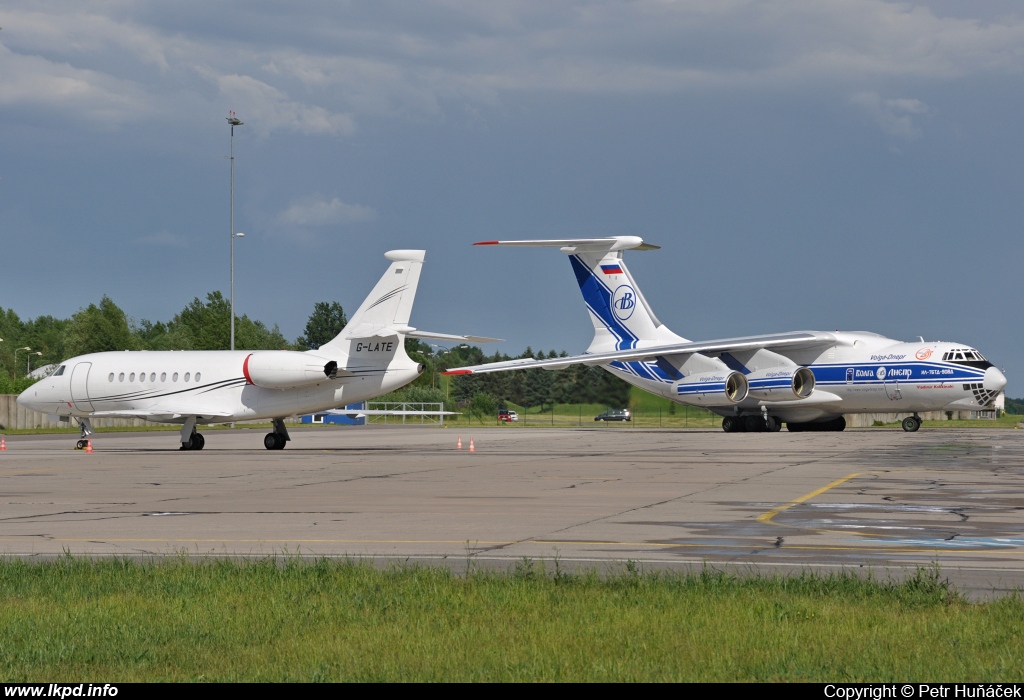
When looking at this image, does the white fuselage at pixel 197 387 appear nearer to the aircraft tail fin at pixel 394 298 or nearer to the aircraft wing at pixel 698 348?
the aircraft tail fin at pixel 394 298

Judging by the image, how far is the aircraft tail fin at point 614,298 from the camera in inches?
2250

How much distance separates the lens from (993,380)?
47.5m

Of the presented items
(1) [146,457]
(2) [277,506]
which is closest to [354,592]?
(2) [277,506]

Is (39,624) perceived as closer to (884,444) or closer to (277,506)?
(277,506)

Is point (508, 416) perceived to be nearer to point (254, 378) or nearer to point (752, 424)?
point (752, 424)

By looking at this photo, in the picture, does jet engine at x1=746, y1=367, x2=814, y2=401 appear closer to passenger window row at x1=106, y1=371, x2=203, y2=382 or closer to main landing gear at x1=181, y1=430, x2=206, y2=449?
main landing gear at x1=181, y1=430, x2=206, y2=449

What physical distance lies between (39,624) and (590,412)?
49397mm

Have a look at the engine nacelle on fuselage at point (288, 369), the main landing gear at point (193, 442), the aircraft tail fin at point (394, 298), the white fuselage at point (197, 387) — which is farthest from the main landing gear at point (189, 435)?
the aircraft tail fin at point (394, 298)

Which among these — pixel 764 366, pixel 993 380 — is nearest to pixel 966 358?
pixel 993 380

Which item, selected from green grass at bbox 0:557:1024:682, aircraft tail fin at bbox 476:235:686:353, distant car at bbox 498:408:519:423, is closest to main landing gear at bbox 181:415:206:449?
aircraft tail fin at bbox 476:235:686:353

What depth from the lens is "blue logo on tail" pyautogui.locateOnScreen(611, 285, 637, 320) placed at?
5744 centimetres

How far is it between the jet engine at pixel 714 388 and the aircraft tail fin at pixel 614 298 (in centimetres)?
398

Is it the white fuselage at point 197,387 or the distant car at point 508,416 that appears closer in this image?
the white fuselage at point 197,387

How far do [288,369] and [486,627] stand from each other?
1196 inches
